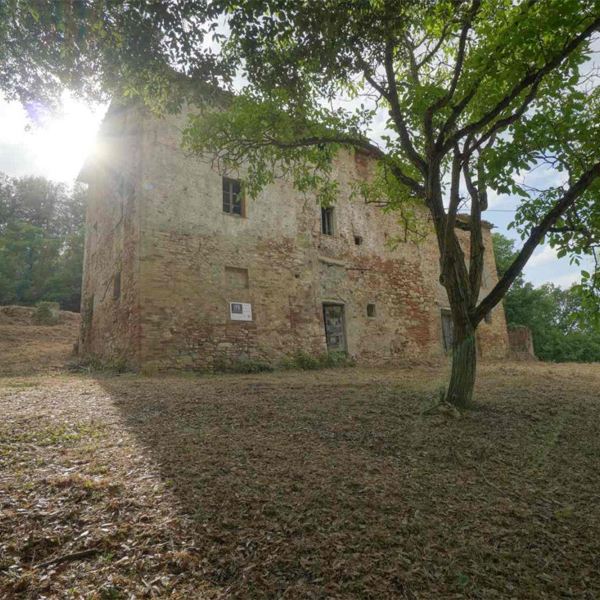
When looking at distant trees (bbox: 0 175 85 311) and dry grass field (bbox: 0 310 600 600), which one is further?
distant trees (bbox: 0 175 85 311)

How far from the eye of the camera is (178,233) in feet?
31.5

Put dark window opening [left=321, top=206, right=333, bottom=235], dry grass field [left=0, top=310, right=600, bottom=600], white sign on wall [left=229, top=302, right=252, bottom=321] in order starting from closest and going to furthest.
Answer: dry grass field [left=0, top=310, right=600, bottom=600], white sign on wall [left=229, top=302, right=252, bottom=321], dark window opening [left=321, top=206, right=333, bottom=235]

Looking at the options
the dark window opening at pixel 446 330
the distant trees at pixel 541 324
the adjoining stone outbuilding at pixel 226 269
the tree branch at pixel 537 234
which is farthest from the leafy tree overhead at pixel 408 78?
the distant trees at pixel 541 324

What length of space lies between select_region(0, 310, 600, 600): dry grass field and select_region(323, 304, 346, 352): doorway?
7.26 meters

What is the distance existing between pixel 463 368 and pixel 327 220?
28.9 ft

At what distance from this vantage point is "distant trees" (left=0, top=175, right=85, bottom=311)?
23.5 metres

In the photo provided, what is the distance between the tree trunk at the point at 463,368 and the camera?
4.95 m

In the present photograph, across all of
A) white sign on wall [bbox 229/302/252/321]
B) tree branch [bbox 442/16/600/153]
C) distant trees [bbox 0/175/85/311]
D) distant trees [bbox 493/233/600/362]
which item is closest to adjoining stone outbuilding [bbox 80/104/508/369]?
white sign on wall [bbox 229/302/252/321]

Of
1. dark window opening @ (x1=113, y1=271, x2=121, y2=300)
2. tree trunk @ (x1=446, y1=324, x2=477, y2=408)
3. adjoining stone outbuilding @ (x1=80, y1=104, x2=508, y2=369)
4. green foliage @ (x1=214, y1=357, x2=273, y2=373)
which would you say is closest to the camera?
tree trunk @ (x1=446, y1=324, x2=477, y2=408)

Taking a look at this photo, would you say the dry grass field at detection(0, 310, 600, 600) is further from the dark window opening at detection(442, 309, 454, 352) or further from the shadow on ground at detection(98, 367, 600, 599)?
the dark window opening at detection(442, 309, 454, 352)

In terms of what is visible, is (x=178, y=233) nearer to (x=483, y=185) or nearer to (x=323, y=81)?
(x=323, y=81)

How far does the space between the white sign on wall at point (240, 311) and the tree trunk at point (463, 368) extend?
610cm

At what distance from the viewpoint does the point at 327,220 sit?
13.0 meters

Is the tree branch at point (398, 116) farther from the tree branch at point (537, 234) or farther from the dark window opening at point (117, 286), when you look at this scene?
the dark window opening at point (117, 286)
